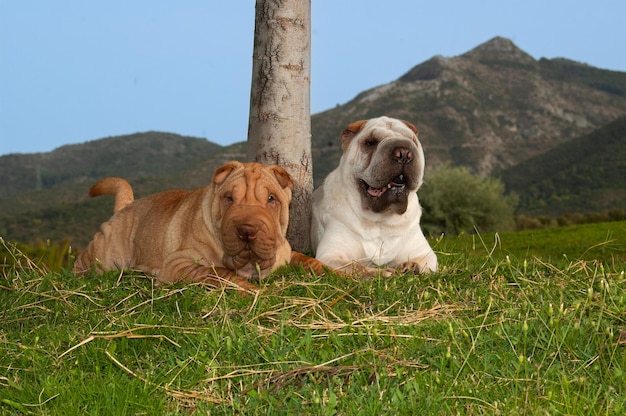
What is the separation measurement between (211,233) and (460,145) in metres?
68.7

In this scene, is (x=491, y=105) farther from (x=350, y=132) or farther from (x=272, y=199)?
(x=272, y=199)

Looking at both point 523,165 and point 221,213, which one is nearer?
point 221,213

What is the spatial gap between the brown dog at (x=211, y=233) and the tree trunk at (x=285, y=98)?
130 centimetres

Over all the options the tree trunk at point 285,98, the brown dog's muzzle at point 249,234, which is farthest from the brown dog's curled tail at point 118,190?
the brown dog's muzzle at point 249,234

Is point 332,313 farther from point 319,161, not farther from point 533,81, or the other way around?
point 533,81

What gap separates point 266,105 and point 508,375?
4.93 m

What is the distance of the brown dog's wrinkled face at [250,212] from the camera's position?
562cm

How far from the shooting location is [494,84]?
92125 mm

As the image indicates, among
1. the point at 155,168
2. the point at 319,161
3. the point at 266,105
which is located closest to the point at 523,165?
the point at 319,161

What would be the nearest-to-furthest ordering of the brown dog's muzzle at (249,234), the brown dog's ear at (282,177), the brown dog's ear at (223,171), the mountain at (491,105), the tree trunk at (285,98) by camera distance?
the brown dog's muzzle at (249,234), the brown dog's ear at (223,171), the brown dog's ear at (282,177), the tree trunk at (285,98), the mountain at (491,105)

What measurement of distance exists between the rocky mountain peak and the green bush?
7790cm

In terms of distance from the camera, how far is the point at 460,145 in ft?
238

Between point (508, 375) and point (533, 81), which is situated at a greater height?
point (533, 81)

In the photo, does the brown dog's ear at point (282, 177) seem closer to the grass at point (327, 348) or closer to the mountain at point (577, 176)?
the grass at point (327, 348)
